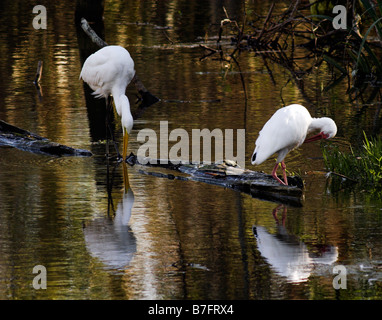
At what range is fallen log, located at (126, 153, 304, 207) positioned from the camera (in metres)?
8.54

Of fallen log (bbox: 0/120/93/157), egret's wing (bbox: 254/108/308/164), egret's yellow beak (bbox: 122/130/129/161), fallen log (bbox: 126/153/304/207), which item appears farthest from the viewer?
fallen log (bbox: 0/120/93/157)

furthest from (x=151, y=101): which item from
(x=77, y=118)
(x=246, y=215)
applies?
(x=246, y=215)

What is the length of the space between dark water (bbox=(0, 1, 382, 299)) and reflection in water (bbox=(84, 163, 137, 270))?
0.01 meters

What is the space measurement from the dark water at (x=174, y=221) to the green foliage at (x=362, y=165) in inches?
10.0

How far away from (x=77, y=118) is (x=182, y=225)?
516 cm

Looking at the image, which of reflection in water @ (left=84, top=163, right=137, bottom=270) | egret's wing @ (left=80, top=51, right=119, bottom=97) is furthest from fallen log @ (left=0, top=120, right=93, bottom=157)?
reflection in water @ (left=84, top=163, right=137, bottom=270)

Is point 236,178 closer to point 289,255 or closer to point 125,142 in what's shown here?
point 125,142

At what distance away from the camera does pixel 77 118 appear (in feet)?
41.0

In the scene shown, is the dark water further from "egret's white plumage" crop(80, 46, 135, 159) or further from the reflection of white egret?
"egret's white plumage" crop(80, 46, 135, 159)

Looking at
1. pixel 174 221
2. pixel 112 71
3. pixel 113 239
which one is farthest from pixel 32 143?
pixel 113 239

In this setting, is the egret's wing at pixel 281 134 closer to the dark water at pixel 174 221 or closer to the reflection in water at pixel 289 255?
the dark water at pixel 174 221

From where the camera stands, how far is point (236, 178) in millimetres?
8992

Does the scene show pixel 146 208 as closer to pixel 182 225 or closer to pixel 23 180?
pixel 182 225
